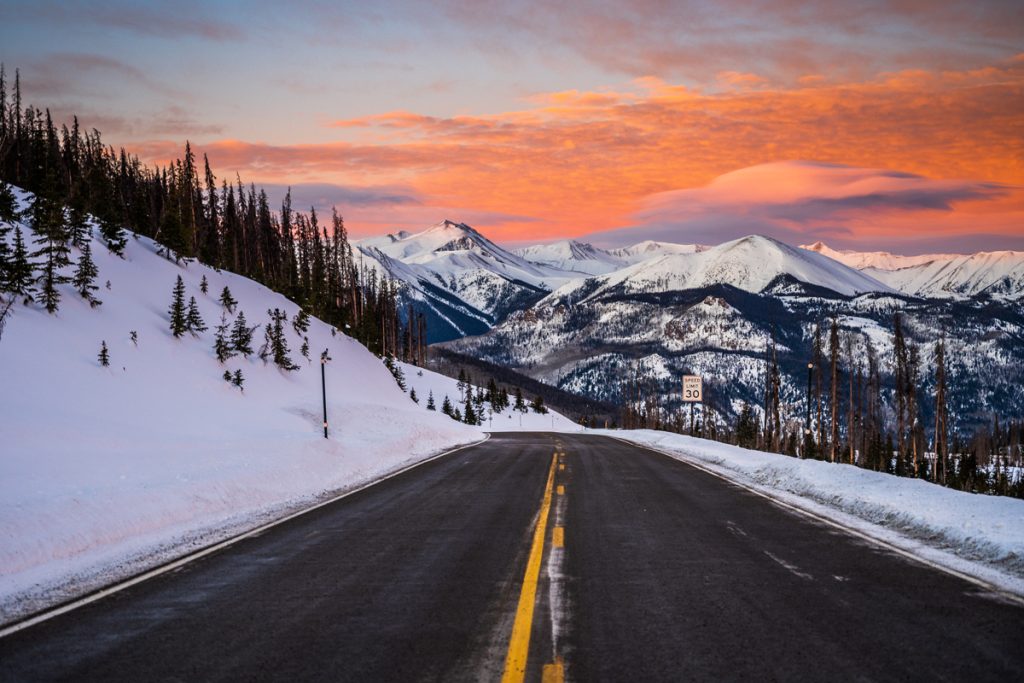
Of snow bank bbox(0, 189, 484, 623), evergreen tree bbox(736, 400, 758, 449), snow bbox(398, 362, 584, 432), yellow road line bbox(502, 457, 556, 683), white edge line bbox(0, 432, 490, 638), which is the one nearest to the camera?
yellow road line bbox(502, 457, 556, 683)

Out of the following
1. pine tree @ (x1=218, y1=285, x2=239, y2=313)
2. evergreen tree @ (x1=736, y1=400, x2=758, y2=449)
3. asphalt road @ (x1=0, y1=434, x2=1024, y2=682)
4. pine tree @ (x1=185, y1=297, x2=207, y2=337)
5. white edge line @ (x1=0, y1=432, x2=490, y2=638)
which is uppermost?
pine tree @ (x1=218, y1=285, x2=239, y2=313)

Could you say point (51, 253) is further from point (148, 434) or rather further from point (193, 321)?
A: point (148, 434)

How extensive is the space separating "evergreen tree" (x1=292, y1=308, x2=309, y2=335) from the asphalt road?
48.9 m

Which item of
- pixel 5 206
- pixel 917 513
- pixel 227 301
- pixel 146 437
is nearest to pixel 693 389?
pixel 227 301

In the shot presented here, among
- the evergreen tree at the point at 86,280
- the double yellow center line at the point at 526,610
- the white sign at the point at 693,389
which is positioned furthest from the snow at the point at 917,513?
the evergreen tree at the point at 86,280

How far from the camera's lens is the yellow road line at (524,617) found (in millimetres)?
4992

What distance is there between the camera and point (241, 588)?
294 inches

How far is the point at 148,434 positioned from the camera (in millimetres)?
24984

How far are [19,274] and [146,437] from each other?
11586 mm

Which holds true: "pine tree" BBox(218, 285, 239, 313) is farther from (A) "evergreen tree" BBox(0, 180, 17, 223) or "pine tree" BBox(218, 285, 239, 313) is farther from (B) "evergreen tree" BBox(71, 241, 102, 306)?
(A) "evergreen tree" BBox(0, 180, 17, 223)

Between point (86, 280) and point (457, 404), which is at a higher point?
point (86, 280)

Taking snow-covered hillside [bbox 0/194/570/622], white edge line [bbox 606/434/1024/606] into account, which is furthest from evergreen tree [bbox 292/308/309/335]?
white edge line [bbox 606/434/1024/606]

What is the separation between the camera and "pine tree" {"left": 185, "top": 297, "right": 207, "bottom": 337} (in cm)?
4012

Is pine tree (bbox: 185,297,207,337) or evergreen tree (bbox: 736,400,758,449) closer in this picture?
pine tree (bbox: 185,297,207,337)
